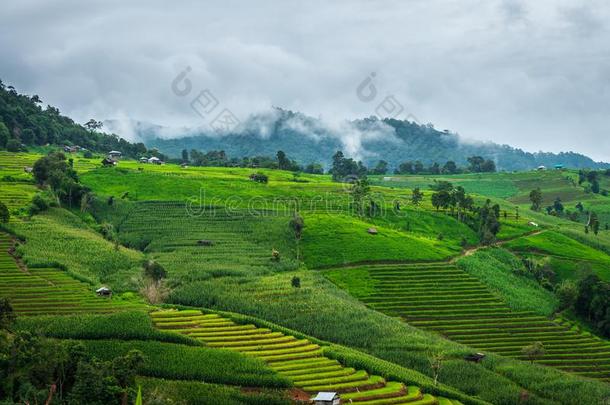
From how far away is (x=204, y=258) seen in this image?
271 feet

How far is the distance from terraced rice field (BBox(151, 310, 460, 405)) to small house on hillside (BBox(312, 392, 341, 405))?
1.52 meters

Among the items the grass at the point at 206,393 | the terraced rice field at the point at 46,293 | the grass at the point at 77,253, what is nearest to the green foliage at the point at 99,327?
the terraced rice field at the point at 46,293

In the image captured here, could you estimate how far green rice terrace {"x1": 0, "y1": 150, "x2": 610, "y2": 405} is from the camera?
53000mm

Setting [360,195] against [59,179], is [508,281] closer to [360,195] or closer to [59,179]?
[360,195]

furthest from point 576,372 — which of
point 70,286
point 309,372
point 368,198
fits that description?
point 368,198

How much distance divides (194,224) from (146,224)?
6.23 m

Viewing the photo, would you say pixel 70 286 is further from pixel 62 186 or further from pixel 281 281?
pixel 62 186

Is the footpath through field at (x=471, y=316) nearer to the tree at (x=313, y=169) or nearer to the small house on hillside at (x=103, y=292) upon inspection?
the small house on hillside at (x=103, y=292)

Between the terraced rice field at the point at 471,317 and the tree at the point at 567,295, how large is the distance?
679cm

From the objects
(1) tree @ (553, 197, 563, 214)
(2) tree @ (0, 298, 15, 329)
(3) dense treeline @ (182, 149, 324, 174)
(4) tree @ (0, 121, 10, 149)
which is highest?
(4) tree @ (0, 121, 10, 149)

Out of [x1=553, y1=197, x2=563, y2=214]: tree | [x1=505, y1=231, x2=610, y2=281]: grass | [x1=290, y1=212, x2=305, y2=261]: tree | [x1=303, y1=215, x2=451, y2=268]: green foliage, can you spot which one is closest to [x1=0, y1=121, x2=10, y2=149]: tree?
[x1=303, y1=215, x2=451, y2=268]: green foliage

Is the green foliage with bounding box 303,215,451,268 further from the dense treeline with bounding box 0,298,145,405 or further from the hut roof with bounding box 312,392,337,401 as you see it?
the dense treeline with bounding box 0,298,145,405

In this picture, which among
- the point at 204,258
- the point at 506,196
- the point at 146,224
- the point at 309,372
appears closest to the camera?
the point at 309,372

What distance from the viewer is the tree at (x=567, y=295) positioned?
272 ft
